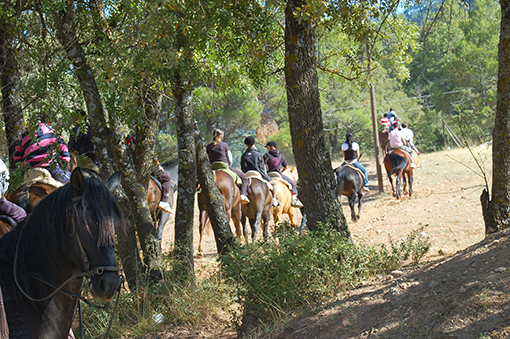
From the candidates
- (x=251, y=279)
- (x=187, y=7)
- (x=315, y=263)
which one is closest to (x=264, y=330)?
(x=251, y=279)

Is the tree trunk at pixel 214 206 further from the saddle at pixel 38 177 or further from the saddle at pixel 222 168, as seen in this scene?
the saddle at pixel 222 168

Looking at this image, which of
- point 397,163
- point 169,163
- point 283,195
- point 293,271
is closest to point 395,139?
point 397,163

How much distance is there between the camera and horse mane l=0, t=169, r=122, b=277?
3240mm

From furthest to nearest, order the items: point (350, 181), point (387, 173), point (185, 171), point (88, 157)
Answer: point (387, 173)
point (350, 181)
point (88, 157)
point (185, 171)

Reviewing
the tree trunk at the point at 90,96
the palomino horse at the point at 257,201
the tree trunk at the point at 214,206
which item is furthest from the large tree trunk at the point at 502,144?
the palomino horse at the point at 257,201

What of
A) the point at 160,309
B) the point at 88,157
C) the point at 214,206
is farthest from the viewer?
the point at 88,157

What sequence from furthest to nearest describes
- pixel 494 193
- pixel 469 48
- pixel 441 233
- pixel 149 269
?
1. pixel 469 48
2. pixel 441 233
3. pixel 149 269
4. pixel 494 193

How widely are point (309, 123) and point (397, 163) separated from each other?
39.0ft

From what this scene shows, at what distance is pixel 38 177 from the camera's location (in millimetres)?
7543

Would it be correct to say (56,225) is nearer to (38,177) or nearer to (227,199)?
(38,177)

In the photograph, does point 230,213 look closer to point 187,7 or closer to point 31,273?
point 187,7

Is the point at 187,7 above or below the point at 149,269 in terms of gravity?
above

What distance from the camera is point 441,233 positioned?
406 inches

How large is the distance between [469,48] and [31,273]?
124 feet
